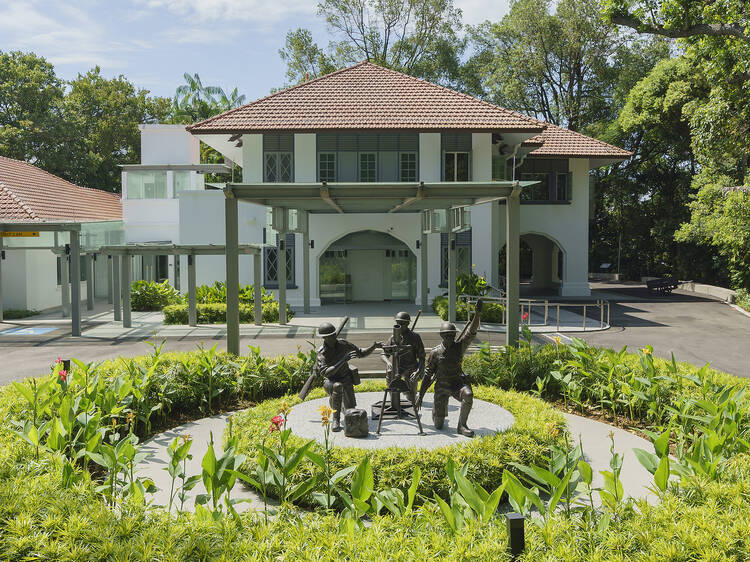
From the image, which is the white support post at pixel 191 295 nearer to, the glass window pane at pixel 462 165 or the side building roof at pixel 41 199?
the side building roof at pixel 41 199

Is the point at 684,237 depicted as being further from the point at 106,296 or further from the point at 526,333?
the point at 106,296

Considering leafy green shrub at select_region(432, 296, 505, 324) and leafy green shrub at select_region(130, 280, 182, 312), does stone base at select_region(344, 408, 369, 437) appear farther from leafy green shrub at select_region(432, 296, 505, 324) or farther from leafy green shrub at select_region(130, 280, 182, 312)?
leafy green shrub at select_region(130, 280, 182, 312)

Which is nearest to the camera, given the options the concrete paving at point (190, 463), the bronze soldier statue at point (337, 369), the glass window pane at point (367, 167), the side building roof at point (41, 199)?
the concrete paving at point (190, 463)

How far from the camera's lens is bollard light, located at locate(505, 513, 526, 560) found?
3838 mm

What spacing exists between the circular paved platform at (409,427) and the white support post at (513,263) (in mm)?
2187

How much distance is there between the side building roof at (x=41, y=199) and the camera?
2138cm

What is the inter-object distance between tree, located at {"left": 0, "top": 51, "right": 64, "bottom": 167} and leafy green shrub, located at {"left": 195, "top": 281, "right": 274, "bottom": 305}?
23.7 meters

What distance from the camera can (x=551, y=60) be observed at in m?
38.6

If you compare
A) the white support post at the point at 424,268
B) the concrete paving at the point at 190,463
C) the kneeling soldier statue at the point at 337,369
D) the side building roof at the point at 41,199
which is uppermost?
the side building roof at the point at 41,199

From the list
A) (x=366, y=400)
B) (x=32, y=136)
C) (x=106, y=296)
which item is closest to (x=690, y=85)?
(x=366, y=400)

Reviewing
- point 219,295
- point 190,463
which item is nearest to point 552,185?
point 219,295

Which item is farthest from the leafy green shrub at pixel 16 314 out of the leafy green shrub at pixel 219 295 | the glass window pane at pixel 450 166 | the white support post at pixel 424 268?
the glass window pane at pixel 450 166

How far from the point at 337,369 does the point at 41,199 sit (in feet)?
72.4

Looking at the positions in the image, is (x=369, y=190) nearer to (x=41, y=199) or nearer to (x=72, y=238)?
(x=72, y=238)
